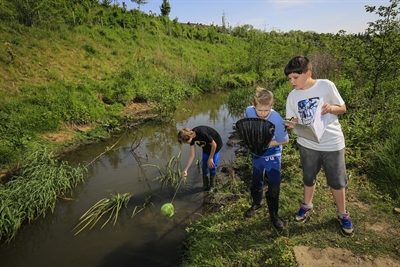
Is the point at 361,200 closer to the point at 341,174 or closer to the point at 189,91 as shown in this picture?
the point at 341,174

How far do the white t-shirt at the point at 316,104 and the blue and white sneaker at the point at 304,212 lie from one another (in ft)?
2.82

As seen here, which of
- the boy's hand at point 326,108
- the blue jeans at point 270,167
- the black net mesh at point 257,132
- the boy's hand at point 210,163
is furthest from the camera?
the boy's hand at point 210,163

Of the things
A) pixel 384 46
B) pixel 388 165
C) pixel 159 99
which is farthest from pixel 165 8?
pixel 388 165

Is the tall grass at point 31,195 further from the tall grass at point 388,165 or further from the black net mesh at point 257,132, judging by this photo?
the tall grass at point 388,165

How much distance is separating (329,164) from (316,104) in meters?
0.66

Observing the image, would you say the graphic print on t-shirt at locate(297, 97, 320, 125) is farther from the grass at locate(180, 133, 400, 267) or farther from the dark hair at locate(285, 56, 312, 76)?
the grass at locate(180, 133, 400, 267)

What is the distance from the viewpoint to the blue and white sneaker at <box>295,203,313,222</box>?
9.76 feet

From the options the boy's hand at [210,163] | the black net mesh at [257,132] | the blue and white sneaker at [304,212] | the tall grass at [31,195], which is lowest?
the tall grass at [31,195]

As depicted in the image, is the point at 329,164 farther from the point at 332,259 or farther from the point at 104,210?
the point at 104,210

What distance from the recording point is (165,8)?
28.2 m

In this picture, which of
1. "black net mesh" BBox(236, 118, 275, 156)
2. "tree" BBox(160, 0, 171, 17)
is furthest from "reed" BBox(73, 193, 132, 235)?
"tree" BBox(160, 0, 171, 17)


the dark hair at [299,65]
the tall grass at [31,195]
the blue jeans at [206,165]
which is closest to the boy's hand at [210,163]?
the blue jeans at [206,165]

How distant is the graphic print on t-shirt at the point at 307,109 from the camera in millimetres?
2416

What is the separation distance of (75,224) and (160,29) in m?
24.1
